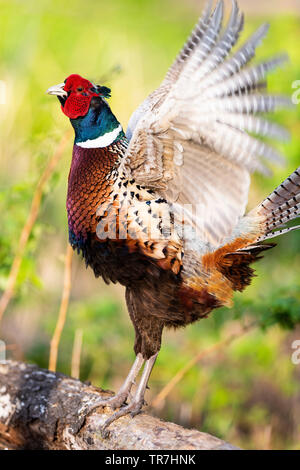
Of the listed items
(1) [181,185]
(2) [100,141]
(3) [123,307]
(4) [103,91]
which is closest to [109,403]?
(1) [181,185]

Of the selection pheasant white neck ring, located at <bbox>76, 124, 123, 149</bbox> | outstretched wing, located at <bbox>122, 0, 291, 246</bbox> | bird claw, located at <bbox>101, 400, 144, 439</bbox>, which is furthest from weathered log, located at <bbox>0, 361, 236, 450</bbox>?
pheasant white neck ring, located at <bbox>76, 124, 123, 149</bbox>

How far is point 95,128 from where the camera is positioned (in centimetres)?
316

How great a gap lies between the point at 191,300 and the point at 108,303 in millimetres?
2782

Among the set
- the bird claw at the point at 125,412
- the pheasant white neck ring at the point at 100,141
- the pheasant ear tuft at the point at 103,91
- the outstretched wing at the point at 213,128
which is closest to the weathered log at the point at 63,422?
the bird claw at the point at 125,412

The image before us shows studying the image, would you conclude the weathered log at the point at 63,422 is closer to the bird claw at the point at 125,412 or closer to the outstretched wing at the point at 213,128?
the bird claw at the point at 125,412

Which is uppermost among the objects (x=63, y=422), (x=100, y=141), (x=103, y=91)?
(x=103, y=91)

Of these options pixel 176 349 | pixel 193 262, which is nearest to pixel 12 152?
pixel 176 349

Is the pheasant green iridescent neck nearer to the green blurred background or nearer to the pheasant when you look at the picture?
the pheasant

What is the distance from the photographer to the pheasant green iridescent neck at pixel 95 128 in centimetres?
316

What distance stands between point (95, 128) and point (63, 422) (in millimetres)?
1568

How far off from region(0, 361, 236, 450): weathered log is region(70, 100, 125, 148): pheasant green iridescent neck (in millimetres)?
1389

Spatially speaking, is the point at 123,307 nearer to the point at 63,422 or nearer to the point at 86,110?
the point at 63,422

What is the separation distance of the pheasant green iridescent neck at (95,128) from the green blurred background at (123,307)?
0.82 m

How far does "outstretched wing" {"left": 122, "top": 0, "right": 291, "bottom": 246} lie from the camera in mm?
2594
